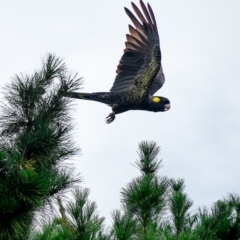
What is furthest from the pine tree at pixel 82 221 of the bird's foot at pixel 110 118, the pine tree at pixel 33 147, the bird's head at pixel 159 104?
the bird's head at pixel 159 104

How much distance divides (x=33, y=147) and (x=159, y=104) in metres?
7.02

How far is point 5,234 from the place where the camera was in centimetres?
527

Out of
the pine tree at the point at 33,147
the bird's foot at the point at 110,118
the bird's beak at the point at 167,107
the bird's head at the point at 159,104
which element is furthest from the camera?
the bird's beak at the point at 167,107

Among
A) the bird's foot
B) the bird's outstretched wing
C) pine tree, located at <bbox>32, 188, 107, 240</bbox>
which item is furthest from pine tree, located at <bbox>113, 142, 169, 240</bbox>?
the bird's outstretched wing

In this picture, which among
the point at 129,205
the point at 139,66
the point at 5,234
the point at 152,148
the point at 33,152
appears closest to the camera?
the point at 5,234

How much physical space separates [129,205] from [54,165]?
2.92 ft

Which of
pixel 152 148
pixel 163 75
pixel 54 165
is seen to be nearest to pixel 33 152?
pixel 54 165

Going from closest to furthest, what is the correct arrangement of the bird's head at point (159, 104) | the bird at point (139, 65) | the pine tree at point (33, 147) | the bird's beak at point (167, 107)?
1. the pine tree at point (33, 147)
2. the bird at point (139, 65)
3. the bird's head at point (159, 104)
4. the bird's beak at point (167, 107)

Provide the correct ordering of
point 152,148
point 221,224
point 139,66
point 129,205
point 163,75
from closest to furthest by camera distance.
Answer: point 129,205
point 152,148
point 221,224
point 139,66
point 163,75

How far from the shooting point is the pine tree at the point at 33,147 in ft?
17.4

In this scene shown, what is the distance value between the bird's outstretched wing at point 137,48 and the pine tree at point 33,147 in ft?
19.3

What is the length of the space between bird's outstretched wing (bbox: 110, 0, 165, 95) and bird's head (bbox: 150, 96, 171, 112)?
0.62 meters

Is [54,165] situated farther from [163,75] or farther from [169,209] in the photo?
[163,75]

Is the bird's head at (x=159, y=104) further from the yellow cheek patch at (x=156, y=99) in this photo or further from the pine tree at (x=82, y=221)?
the pine tree at (x=82, y=221)
